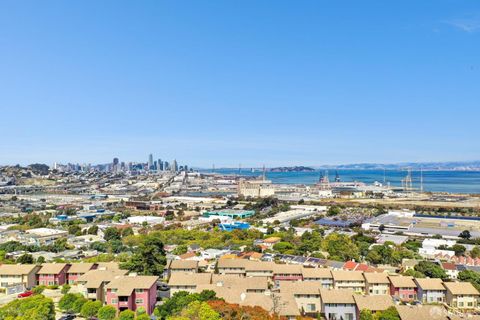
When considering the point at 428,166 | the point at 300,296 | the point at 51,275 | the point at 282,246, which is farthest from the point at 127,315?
the point at 428,166

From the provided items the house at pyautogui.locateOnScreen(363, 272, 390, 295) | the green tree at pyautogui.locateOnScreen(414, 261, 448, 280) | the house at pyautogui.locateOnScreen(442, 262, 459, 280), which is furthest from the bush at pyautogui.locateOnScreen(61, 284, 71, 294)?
the house at pyautogui.locateOnScreen(442, 262, 459, 280)

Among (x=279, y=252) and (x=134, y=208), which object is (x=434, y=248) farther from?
(x=134, y=208)

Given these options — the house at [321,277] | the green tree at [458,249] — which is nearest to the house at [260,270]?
the house at [321,277]

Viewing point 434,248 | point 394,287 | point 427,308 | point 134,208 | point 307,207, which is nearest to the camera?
point 427,308

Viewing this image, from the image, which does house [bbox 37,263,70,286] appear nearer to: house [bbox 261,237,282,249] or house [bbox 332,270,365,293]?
house [bbox 332,270,365,293]

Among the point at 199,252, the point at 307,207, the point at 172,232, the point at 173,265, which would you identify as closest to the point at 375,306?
the point at 173,265

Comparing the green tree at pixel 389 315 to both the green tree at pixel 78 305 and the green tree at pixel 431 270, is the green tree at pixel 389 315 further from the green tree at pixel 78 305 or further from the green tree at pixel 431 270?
the green tree at pixel 78 305
